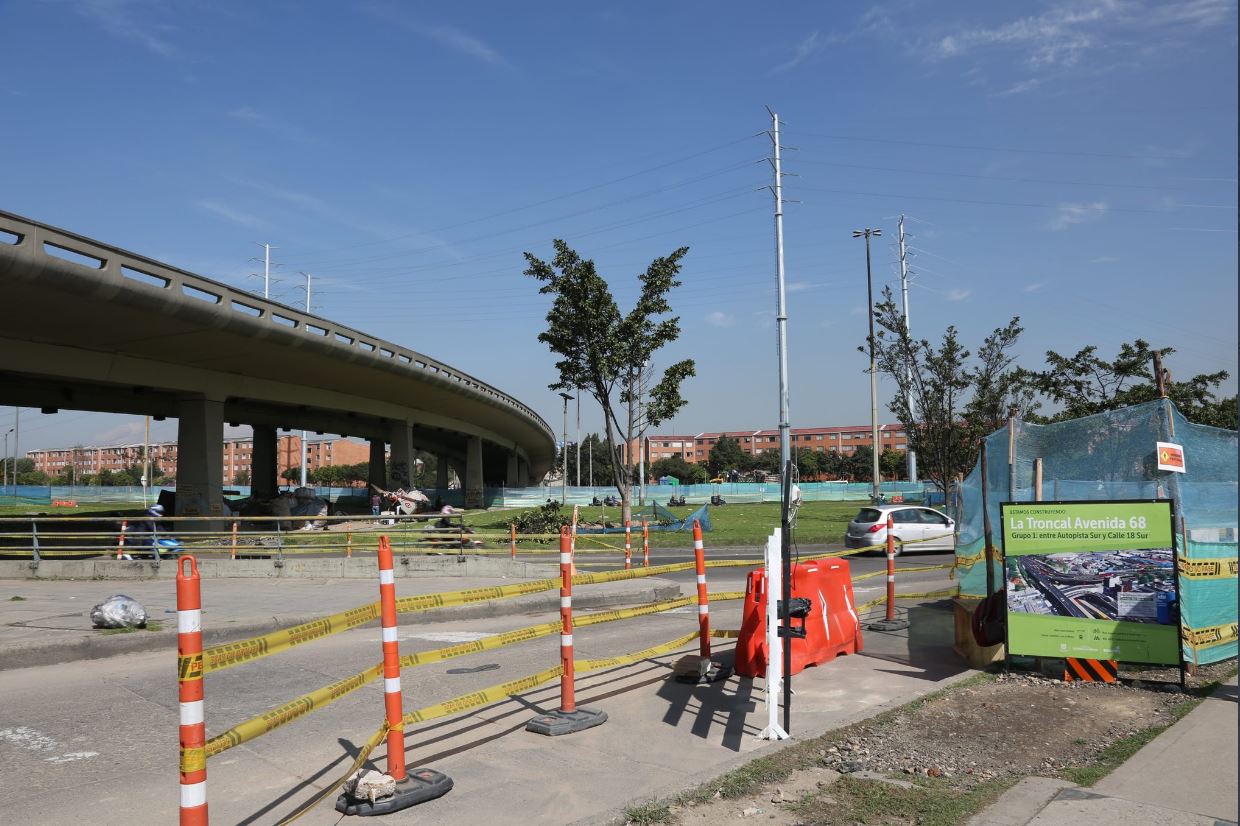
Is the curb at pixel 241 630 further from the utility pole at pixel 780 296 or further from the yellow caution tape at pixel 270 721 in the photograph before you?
the utility pole at pixel 780 296

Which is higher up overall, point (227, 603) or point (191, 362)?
point (191, 362)

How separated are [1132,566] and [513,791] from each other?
6004 millimetres

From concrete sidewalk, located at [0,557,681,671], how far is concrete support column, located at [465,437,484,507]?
51887 millimetres

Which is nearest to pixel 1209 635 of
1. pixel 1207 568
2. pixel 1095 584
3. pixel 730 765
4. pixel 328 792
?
pixel 1207 568

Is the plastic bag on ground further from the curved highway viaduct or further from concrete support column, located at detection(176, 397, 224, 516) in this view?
concrete support column, located at detection(176, 397, 224, 516)

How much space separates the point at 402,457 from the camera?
5341 cm

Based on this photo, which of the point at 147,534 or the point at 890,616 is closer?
the point at 890,616

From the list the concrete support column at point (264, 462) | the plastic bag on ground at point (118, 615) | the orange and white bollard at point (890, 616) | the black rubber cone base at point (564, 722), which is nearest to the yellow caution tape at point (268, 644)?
the black rubber cone base at point (564, 722)

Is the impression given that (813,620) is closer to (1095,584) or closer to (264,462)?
(1095,584)

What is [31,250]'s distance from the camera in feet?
68.8

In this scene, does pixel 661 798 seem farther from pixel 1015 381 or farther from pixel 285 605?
pixel 1015 381

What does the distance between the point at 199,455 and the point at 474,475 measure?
40.1m

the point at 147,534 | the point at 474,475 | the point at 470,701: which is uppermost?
the point at 474,475

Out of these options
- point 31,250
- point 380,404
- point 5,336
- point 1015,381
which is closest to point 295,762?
point 31,250
